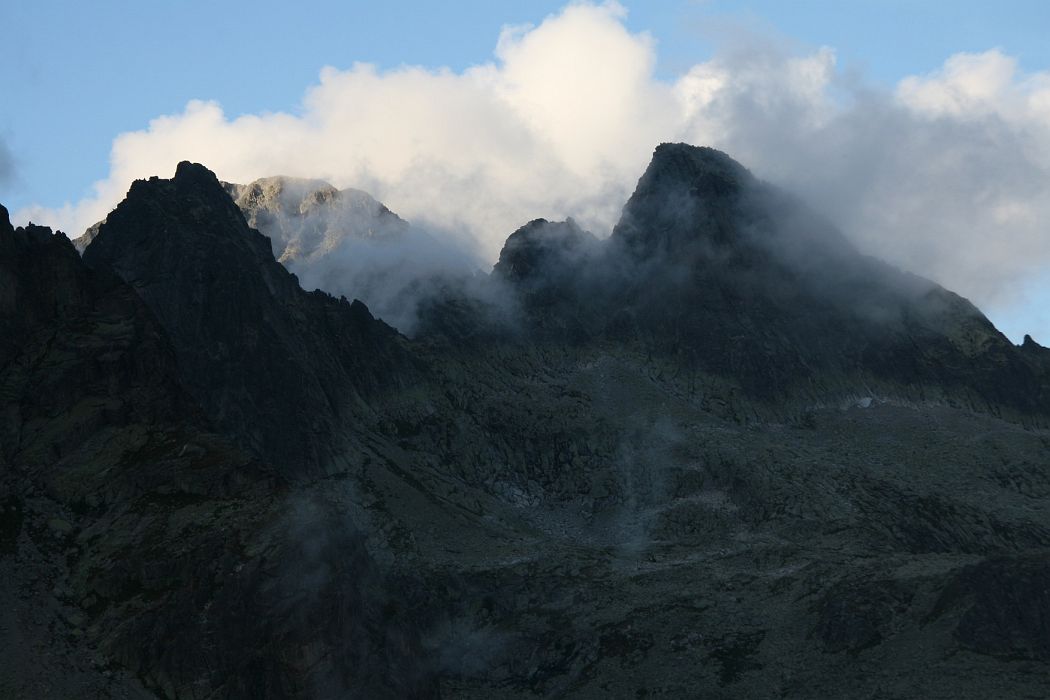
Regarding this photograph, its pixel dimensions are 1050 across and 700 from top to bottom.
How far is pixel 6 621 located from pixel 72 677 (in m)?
14.1

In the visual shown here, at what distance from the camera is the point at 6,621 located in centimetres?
19862

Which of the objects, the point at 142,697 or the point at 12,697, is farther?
the point at 142,697

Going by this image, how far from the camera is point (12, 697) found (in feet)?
599

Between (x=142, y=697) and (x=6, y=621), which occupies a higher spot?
(x=6, y=621)

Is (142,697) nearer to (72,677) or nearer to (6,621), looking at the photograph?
(72,677)

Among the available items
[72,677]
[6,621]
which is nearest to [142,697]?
[72,677]

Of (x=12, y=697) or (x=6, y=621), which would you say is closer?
(x=12, y=697)

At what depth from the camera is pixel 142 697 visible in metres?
198

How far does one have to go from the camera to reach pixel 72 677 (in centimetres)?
19375

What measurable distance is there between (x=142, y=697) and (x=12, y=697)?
68.0 feet

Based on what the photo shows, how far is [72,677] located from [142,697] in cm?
1053

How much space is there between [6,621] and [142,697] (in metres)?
22.8
